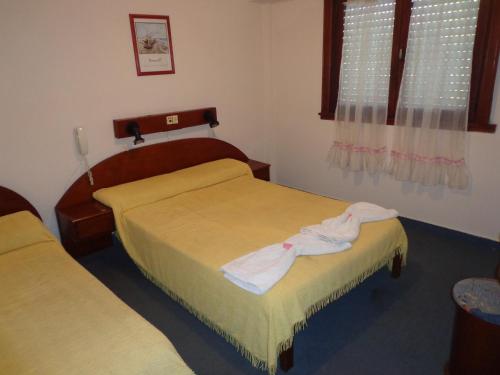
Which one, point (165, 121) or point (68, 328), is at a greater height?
point (165, 121)

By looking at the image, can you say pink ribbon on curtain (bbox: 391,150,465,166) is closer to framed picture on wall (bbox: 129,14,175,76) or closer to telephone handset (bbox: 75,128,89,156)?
framed picture on wall (bbox: 129,14,175,76)

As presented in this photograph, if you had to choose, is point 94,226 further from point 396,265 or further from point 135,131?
point 396,265

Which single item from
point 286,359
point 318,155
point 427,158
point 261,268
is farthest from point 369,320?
point 318,155

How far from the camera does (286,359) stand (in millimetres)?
1854

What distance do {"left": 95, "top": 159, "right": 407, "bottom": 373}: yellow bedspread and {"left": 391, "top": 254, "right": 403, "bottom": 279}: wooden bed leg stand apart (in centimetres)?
5

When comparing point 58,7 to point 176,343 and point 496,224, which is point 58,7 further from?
point 496,224

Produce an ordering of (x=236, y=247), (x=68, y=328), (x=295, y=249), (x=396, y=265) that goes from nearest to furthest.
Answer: (x=68, y=328) → (x=295, y=249) → (x=236, y=247) → (x=396, y=265)

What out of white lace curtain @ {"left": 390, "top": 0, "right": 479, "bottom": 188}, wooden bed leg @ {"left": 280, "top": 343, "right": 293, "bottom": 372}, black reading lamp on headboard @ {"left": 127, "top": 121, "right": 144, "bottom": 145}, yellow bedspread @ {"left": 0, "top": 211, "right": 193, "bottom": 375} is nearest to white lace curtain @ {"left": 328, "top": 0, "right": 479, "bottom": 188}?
white lace curtain @ {"left": 390, "top": 0, "right": 479, "bottom": 188}

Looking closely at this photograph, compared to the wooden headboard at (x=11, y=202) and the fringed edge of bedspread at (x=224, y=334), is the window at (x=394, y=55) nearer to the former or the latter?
the fringed edge of bedspread at (x=224, y=334)

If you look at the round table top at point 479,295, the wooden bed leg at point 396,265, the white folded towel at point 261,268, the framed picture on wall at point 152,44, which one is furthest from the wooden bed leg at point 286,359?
the framed picture on wall at point 152,44

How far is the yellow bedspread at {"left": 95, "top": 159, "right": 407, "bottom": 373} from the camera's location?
1.79 m

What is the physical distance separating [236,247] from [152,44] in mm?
2016

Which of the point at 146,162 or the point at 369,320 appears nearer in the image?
the point at 369,320

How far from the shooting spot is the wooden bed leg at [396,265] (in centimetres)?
258
